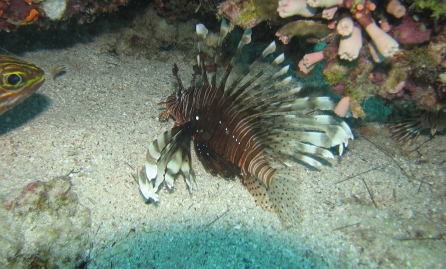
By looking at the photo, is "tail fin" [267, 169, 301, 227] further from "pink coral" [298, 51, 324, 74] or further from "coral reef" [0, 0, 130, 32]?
"coral reef" [0, 0, 130, 32]

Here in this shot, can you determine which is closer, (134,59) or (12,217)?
(12,217)

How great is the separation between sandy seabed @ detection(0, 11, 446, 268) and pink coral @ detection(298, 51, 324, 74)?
4.30ft

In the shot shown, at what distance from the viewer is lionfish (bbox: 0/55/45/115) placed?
2.79 metres

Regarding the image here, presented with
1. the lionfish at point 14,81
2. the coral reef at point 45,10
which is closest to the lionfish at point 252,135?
the lionfish at point 14,81

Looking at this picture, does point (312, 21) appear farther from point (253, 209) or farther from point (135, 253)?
point (135, 253)

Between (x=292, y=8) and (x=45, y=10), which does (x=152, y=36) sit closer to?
(x=45, y=10)

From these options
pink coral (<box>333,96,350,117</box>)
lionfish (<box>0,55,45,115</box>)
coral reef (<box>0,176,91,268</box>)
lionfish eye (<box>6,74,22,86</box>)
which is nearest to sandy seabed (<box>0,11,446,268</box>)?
coral reef (<box>0,176,91,268</box>)

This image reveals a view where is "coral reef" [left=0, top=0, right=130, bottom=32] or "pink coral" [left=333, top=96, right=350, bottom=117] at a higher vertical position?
"coral reef" [left=0, top=0, right=130, bottom=32]

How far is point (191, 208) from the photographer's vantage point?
331 centimetres

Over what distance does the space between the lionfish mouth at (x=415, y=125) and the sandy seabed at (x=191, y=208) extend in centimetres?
14

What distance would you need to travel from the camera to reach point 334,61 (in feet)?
9.18

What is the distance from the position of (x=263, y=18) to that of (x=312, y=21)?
2.09 feet

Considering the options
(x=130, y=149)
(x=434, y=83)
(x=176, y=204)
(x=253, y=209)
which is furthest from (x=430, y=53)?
(x=130, y=149)

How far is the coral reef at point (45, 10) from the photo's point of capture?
3203 millimetres
